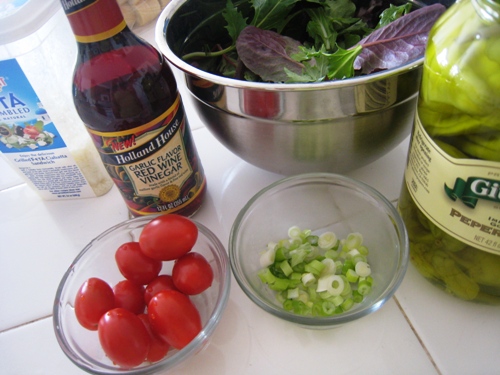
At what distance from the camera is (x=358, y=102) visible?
1.63ft

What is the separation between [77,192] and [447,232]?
58 centimetres

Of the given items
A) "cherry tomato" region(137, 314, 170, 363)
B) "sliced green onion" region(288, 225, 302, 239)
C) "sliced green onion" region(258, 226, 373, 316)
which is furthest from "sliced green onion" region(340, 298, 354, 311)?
"cherry tomato" region(137, 314, 170, 363)

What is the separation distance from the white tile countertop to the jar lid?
0.30 meters

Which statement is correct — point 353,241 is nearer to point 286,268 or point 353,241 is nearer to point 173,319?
point 286,268

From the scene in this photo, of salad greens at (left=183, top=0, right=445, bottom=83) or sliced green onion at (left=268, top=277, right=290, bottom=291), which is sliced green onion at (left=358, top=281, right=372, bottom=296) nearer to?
sliced green onion at (left=268, top=277, right=290, bottom=291)

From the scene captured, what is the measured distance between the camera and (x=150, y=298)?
55cm

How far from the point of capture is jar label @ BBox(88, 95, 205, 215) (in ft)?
1.79

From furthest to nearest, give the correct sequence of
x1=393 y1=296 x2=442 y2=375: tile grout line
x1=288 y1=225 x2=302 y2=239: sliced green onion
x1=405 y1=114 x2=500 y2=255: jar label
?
x1=288 y1=225 x2=302 y2=239: sliced green onion
x1=393 y1=296 x2=442 y2=375: tile grout line
x1=405 y1=114 x2=500 y2=255: jar label

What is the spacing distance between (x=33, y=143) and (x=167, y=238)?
0.28m

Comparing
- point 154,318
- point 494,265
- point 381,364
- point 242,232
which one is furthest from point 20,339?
point 494,265

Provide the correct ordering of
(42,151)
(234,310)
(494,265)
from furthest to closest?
(42,151) → (234,310) → (494,265)

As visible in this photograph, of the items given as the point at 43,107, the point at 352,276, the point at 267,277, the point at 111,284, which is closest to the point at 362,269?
the point at 352,276

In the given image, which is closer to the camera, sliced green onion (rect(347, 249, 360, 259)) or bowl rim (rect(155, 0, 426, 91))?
bowl rim (rect(155, 0, 426, 91))

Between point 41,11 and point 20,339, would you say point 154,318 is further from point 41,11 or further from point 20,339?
point 41,11
